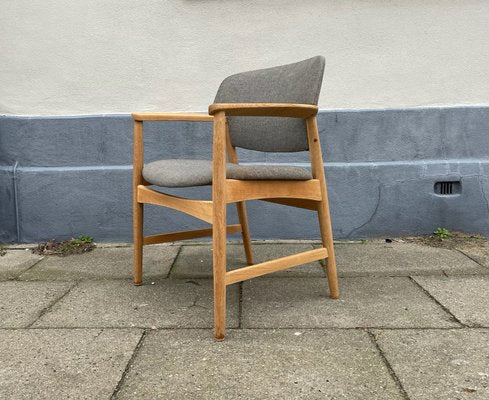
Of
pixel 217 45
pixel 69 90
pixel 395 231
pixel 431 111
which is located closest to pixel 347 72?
pixel 431 111

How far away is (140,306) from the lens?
6.67ft

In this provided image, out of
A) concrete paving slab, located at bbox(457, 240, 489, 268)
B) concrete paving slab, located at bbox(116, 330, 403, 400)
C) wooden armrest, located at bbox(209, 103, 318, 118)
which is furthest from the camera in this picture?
concrete paving slab, located at bbox(457, 240, 489, 268)

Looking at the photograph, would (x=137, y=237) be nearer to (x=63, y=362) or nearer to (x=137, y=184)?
(x=137, y=184)

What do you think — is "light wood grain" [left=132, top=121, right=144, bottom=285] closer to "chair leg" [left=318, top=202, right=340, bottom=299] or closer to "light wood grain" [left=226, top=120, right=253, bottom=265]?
"light wood grain" [left=226, top=120, right=253, bottom=265]

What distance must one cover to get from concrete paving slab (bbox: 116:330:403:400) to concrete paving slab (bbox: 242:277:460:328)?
120mm

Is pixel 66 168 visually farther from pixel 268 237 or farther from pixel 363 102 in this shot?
pixel 363 102

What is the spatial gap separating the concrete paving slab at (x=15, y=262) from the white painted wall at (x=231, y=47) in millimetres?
1024

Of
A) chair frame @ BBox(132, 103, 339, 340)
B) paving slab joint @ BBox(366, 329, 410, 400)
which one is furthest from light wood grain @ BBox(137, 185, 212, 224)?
paving slab joint @ BBox(366, 329, 410, 400)

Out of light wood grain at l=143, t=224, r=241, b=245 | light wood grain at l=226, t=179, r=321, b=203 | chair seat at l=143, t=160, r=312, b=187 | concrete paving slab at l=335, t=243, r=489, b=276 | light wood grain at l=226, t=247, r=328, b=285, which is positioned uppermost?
chair seat at l=143, t=160, r=312, b=187

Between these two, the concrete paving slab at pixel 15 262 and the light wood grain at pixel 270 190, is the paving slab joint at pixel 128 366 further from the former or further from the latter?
the concrete paving slab at pixel 15 262

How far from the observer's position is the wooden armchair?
5.62 ft

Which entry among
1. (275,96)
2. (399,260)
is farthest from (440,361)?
(275,96)

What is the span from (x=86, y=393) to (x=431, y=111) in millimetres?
2633

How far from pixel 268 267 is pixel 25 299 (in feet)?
3.74
